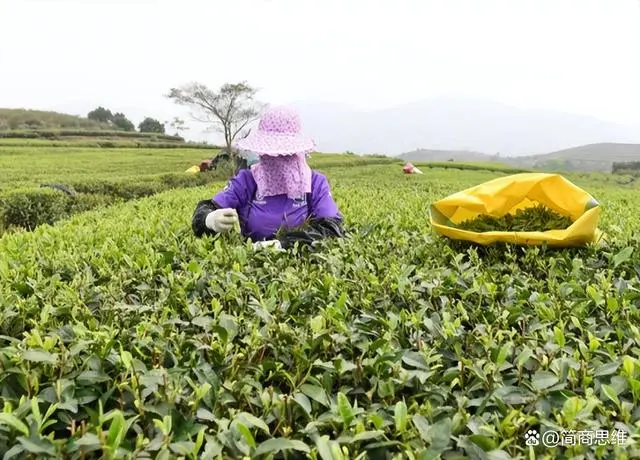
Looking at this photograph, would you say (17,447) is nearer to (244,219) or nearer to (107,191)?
(244,219)

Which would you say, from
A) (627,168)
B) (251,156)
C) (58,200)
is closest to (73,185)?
(58,200)

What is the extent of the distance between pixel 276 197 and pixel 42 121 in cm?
4092

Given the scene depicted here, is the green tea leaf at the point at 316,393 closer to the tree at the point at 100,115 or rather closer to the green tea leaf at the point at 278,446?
the green tea leaf at the point at 278,446

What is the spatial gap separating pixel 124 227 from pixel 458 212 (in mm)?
2037

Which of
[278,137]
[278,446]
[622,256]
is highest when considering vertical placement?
[278,137]

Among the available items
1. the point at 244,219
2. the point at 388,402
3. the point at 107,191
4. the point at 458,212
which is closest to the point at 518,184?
the point at 458,212

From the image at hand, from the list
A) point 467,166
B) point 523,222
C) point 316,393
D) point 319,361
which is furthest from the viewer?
point 467,166

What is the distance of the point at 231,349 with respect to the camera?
4.71 ft

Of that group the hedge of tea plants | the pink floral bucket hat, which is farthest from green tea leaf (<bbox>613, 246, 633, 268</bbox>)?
the hedge of tea plants

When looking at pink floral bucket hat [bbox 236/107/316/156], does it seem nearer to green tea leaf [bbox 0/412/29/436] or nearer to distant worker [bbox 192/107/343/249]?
distant worker [bbox 192/107/343/249]

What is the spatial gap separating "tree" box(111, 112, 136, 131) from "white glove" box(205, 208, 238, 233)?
45.0 metres

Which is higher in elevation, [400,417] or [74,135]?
[74,135]

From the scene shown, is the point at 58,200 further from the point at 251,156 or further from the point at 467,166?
the point at 467,166

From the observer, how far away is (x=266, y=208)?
301 centimetres
